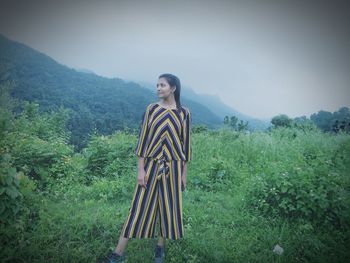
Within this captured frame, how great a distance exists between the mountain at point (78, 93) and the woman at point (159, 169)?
901 centimetres

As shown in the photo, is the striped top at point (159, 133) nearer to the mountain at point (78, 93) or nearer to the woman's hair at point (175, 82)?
the woman's hair at point (175, 82)

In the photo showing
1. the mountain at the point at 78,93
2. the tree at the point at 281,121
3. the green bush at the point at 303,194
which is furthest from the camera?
the mountain at the point at 78,93

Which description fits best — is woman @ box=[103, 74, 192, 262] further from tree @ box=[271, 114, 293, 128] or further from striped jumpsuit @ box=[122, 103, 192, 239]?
tree @ box=[271, 114, 293, 128]

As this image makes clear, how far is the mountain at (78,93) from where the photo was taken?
14.2 m

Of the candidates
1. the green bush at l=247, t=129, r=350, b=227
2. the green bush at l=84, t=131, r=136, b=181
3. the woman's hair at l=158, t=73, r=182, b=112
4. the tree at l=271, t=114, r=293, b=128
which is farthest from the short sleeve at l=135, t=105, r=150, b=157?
the tree at l=271, t=114, r=293, b=128

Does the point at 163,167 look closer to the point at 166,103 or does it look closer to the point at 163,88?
the point at 166,103

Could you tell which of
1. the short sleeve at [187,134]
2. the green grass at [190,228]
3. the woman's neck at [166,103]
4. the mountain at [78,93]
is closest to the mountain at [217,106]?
the mountain at [78,93]

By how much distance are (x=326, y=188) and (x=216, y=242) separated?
5.84 ft

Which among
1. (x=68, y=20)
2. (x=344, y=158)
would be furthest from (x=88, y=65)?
(x=344, y=158)

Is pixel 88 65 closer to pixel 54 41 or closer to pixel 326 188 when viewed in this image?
pixel 54 41

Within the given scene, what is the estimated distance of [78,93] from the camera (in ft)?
60.7

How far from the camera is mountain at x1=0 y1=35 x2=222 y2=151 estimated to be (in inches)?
560

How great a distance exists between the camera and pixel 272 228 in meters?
4.18

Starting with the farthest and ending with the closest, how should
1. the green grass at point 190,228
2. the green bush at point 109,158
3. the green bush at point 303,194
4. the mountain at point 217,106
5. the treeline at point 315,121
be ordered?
the mountain at point 217,106, the treeline at point 315,121, the green bush at point 109,158, the green bush at point 303,194, the green grass at point 190,228
